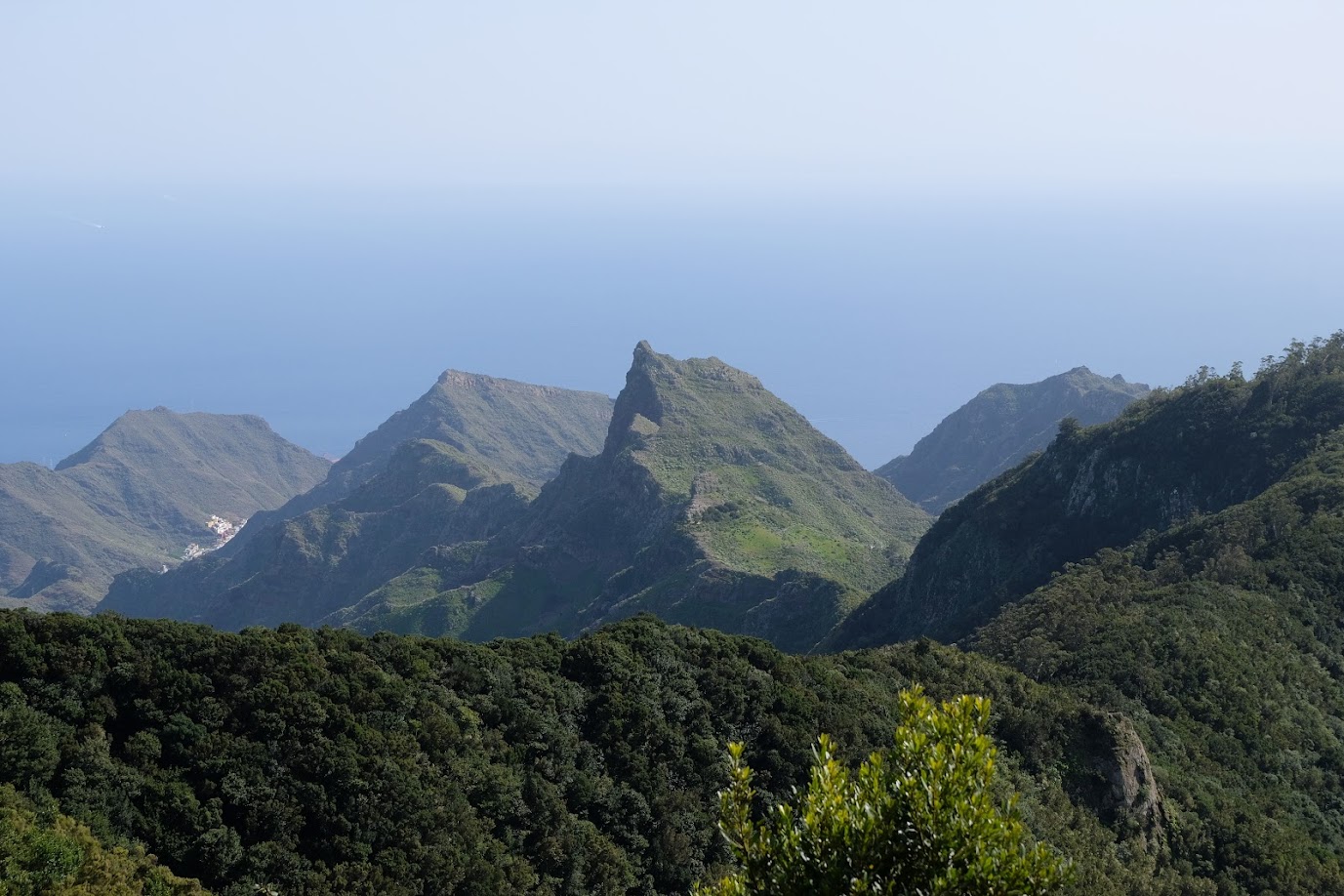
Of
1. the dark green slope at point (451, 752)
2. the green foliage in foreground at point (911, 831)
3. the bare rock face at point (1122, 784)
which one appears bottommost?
the bare rock face at point (1122, 784)

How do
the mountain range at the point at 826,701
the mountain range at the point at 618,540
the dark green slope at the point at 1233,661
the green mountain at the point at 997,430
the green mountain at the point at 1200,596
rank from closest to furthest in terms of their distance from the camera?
1. the mountain range at the point at 826,701
2. the dark green slope at the point at 1233,661
3. the green mountain at the point at 1200,596
4. the mountain range at the point at 618,540
5. the green mountain at the point at 997,430

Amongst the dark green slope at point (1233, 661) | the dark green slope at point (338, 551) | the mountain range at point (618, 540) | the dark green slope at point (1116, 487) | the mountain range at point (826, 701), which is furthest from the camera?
the dark green slope at point (338, 551)

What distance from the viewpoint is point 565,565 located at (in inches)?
4609

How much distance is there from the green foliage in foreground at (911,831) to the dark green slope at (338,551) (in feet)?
399

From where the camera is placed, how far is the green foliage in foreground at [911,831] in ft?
43.7

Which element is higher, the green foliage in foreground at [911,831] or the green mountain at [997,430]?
the green mountain at [997,430]

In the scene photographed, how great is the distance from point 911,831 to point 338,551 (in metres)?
141

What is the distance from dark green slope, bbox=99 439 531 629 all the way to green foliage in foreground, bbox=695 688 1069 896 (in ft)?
399

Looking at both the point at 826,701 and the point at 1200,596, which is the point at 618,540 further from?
the point at 826,701

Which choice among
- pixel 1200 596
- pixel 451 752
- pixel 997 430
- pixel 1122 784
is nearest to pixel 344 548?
pixel 997 430

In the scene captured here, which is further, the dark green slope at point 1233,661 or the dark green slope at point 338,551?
the dark green slope at point 338,551

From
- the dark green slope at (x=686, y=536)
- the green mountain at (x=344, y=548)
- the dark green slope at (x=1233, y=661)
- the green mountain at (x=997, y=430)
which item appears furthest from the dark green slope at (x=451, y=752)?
the green mountain at (x=997, y=430)

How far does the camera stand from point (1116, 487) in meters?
74.1

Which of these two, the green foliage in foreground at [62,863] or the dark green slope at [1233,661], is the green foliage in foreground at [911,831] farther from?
the dark green slope at [1233,661]
